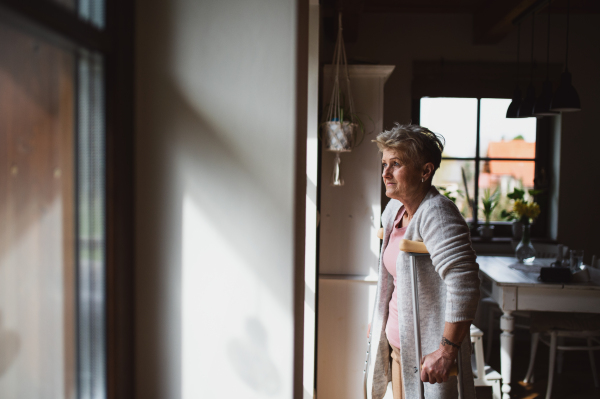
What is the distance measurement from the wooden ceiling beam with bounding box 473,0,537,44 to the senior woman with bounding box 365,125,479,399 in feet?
6.89

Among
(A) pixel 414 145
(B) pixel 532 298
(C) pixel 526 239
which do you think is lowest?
(B) pixel 532 298

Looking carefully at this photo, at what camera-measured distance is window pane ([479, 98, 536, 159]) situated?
4098mm

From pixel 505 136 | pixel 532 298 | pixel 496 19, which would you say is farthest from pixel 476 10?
pixel 532 298

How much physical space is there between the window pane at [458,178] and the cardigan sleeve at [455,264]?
9.20ft

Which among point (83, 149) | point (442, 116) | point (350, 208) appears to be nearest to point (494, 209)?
point (442, 116)

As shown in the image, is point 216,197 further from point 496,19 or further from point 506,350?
point 496,19

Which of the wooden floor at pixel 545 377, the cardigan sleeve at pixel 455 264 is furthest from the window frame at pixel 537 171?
the cardigan sleeve at pixel 455 264

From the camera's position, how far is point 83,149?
2.59 ft

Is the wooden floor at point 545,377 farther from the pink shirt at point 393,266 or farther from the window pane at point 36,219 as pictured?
the window pane at point 36,219

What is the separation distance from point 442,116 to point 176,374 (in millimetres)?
3719

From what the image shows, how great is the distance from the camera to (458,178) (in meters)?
4.13

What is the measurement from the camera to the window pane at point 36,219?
0.65 meters

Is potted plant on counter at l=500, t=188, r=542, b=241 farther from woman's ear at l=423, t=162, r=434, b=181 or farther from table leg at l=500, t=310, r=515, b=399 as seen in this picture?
woman's ear at l=423, t=162, r=434, b=181

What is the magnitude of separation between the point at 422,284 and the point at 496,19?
2802mm
